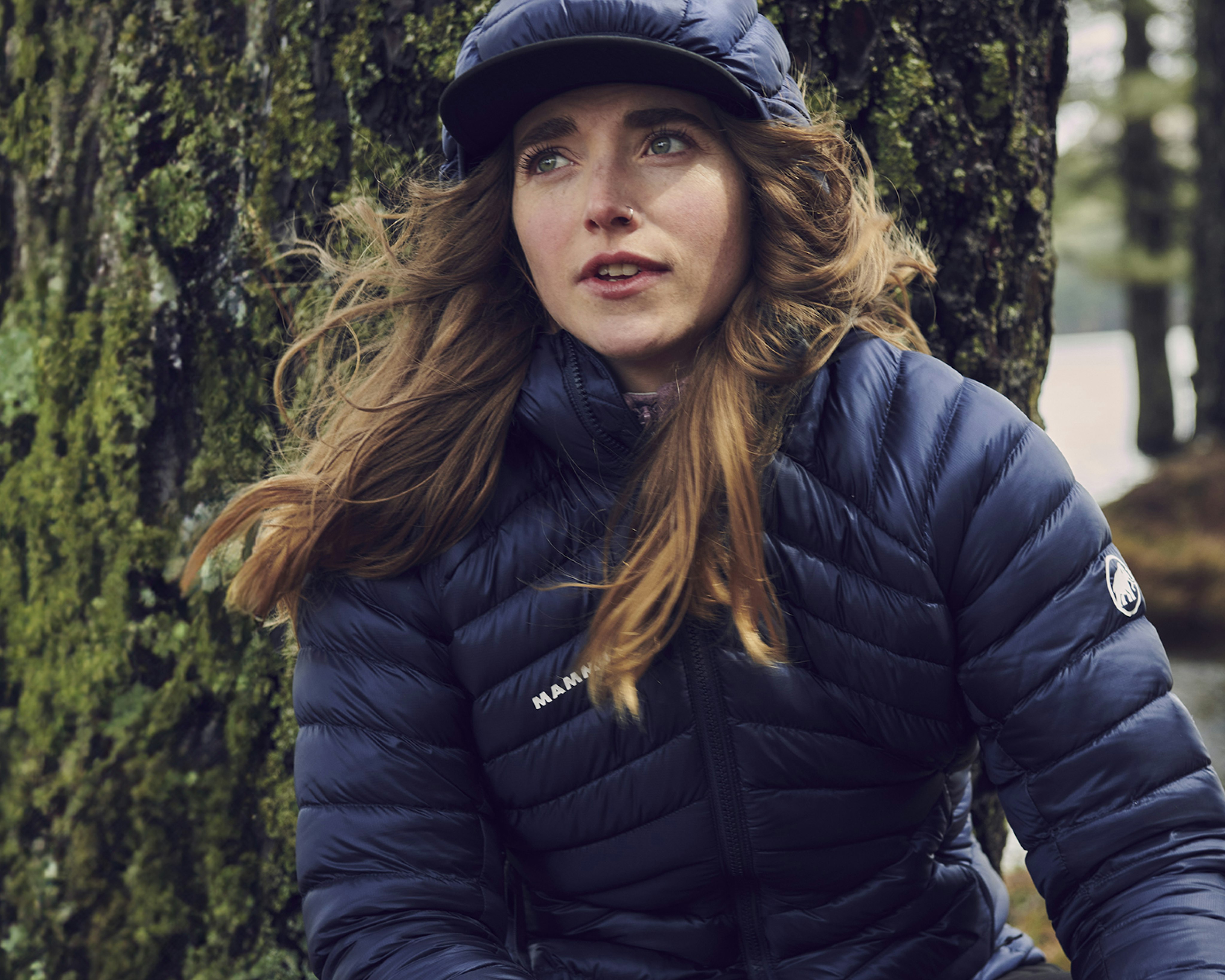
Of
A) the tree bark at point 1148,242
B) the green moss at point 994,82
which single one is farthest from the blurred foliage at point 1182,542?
the tree bark at point 1148,242

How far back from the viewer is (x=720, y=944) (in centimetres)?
182

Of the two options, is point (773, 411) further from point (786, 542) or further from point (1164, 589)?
point (1164, 589)

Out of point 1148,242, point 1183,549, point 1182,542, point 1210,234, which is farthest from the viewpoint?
point 1148,242

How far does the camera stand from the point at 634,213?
1736 millimetres

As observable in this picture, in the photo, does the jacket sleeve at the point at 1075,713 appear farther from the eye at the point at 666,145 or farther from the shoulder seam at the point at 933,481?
the eye at the point at 666,145

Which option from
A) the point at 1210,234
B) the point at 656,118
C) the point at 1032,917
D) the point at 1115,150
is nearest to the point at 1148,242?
the point at 1115,150

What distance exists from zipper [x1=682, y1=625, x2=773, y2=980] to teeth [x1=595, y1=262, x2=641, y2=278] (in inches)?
24.4

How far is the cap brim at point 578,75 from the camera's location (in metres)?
1.65

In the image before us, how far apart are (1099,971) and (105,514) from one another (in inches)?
90.6

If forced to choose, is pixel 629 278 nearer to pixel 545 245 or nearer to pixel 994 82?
pixel 545 245

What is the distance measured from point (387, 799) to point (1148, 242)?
54.7 ft

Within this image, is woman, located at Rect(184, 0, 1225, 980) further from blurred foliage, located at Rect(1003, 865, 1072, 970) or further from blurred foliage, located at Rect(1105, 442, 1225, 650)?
blurred foliage, located at Rect(1105, 442, 1225, 650)

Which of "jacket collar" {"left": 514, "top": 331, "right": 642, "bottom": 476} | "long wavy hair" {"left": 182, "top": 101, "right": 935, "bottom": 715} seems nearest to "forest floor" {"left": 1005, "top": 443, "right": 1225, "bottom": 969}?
"long wavy hair" {"left": 182, "top": 101, "right": 935, "bottom": 715}

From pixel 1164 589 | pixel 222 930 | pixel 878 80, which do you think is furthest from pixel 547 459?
pixel 1164 589
